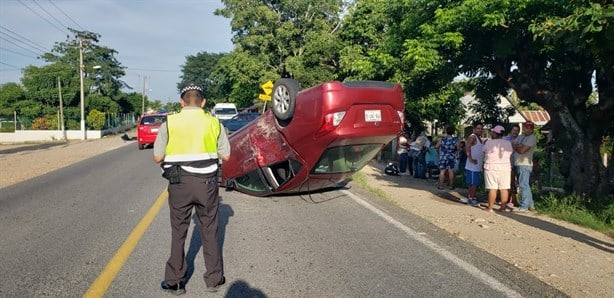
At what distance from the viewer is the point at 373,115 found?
724cm

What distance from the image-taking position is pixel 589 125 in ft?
33.6

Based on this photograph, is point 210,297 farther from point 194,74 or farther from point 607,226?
point 194,74

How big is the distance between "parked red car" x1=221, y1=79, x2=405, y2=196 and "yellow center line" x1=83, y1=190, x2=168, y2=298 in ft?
6.43

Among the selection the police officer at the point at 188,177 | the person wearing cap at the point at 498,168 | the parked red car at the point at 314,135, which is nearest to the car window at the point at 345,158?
the parked red car at the point at 314,135

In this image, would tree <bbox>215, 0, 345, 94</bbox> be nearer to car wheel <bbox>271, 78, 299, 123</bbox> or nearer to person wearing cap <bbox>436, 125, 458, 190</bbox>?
person wearing cap <bbox>436, 125, 458, 190</bbox>

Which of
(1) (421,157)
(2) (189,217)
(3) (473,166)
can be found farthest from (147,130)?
(2) (189,217)

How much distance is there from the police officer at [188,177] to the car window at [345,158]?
339 cm

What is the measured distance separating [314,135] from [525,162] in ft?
13.4

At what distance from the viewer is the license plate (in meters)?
7.18

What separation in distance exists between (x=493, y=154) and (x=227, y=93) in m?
43.7

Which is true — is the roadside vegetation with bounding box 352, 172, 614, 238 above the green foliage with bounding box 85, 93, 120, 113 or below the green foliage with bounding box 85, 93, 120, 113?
below

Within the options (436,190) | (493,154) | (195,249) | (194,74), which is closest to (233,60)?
(436,190)

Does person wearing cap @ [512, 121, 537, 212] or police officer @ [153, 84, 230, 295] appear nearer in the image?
police officer @ [153, 84, 230, 295]

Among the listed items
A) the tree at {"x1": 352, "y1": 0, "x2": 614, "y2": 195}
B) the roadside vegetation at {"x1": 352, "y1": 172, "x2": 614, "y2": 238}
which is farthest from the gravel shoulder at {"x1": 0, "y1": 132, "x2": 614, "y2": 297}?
the tree at {"x1": 352, "y1": 0, "x2": 614, "y2": 195}
